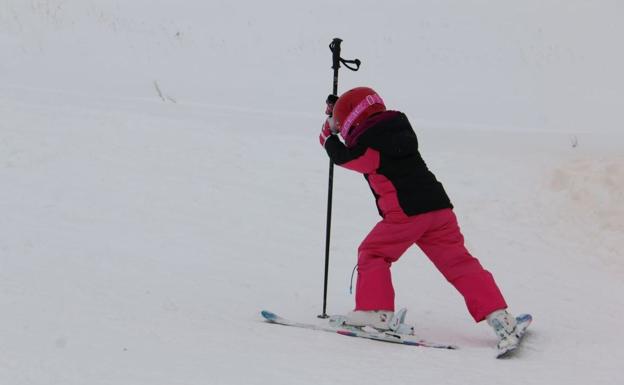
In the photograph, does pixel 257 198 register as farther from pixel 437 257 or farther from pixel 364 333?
pixel 364 333

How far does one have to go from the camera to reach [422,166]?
4777 millimetres

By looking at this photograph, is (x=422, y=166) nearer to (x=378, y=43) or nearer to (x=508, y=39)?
(x=378, y=43)

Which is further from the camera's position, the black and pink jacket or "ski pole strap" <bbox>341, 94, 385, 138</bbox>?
"ski pole strap" <bbox>341, 94, 385, 138</bbox>

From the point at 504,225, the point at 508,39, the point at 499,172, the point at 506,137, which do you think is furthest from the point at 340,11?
the point at 504,225

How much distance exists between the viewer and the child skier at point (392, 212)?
4.64 meters

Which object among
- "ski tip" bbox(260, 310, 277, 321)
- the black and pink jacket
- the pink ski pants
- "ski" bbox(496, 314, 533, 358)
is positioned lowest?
"ski tip" bbox(260, 310, 277, 321)

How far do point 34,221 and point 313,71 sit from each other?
8.23 meters

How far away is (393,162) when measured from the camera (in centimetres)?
468

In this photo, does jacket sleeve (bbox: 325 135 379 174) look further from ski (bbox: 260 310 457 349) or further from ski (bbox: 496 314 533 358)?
ski (bbox: 496 314 533 358)

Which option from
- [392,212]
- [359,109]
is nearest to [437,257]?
[392,212]

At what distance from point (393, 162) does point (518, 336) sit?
1286 millimetres

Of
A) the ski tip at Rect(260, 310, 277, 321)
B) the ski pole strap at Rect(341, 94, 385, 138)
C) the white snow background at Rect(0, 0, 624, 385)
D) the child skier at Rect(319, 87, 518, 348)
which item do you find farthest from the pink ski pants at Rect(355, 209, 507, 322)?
the ski pole strap at Rect(341, 94, 385, 138)

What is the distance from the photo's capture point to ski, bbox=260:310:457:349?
14.9ft

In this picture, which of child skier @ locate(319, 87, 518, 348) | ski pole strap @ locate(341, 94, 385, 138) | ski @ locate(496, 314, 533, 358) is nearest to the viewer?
ski @ locate(496, 314, 533, 358)
